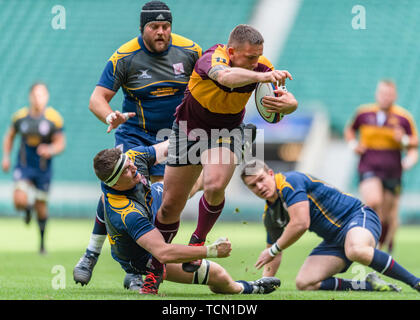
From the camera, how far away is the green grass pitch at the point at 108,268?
5.75 m

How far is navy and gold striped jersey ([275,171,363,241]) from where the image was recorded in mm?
6688

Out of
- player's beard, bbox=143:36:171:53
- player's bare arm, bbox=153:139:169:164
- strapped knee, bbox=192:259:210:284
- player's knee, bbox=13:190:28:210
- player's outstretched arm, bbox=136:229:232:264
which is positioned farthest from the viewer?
player's knee, bbox=13:190:28:210

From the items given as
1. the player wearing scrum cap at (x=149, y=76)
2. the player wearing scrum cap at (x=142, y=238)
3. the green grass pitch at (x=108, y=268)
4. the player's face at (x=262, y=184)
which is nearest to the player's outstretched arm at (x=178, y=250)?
the player wearing scrum cap at (x=142, y=238)

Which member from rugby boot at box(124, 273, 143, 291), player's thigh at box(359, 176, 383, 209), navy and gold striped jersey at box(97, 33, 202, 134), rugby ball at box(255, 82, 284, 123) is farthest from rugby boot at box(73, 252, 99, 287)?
player's thigh at box(359, 176, 383, 209)

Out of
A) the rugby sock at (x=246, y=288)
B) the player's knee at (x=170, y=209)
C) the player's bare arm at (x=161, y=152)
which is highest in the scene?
the player's bare arm at (x=161, y=152)

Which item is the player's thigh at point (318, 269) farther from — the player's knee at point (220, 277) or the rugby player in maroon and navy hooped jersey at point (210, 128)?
the rugby player in maroon and navy hooped jersey at point (210, 128)

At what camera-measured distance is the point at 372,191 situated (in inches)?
432

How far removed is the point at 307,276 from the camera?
6711 millimetres

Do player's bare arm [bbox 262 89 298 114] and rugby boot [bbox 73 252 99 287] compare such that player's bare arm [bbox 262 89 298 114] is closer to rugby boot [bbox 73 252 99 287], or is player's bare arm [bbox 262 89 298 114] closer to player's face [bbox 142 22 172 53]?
player's face [bbox 142 22 172 53]

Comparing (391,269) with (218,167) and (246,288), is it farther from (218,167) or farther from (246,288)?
(218,167)

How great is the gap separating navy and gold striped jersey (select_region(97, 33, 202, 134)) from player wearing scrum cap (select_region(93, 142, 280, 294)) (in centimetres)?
75

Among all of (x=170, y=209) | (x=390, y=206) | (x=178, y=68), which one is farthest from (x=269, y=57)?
(x=170, y=209)

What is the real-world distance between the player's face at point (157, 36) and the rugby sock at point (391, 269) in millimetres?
2716

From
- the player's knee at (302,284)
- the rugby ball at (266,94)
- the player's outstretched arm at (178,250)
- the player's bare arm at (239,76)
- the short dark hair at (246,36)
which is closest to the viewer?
the player's bare arm at (239,76)
